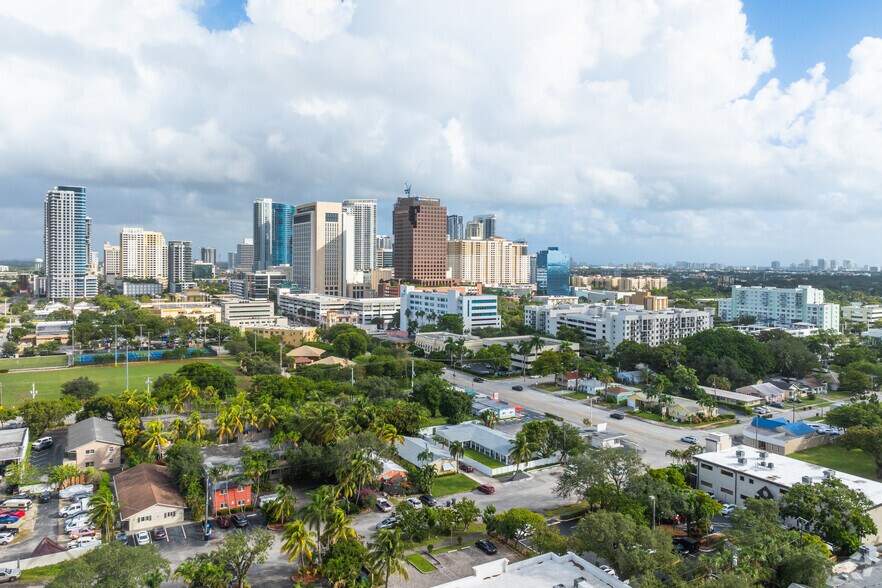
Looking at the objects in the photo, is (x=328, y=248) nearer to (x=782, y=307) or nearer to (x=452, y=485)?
(x=782, y=307)

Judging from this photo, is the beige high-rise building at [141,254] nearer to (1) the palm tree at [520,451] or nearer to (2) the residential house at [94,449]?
(2) the residential house at [94,449]

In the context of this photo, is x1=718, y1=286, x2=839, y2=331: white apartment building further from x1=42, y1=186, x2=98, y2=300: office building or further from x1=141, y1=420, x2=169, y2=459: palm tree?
x1=42, y1=186, x2=98, y2=300: office building

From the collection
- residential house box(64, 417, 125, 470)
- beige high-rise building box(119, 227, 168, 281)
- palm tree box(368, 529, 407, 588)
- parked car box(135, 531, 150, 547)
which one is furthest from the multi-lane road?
beige high-rise building box(119, 227, 168, 281)

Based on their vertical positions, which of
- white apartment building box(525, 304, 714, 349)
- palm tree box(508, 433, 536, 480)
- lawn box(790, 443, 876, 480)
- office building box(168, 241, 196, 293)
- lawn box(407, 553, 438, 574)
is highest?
office building box(168, 241, 196, 293)

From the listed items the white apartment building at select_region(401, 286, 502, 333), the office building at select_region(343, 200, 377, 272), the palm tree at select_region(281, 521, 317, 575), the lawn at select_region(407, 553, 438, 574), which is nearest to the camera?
the palm tree at select_region(281, 521, 317, 575)

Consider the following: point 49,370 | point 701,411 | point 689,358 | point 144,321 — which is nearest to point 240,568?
point 701,411
